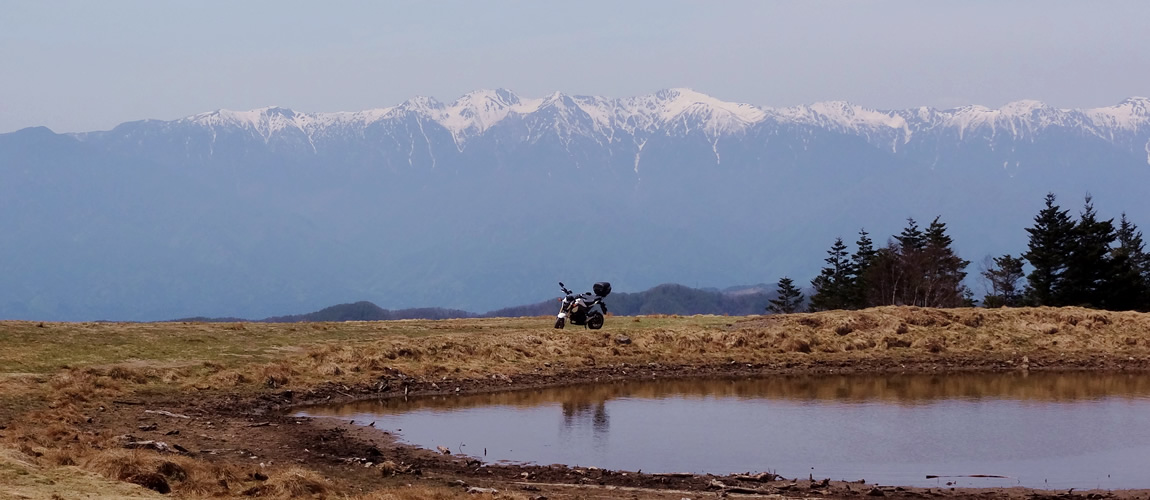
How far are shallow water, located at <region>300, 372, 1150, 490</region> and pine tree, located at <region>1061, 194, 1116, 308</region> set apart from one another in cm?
4993

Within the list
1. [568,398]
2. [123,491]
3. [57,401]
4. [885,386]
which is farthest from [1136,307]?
[123,491]

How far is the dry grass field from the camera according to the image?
68.1ft

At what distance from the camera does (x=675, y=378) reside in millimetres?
43625

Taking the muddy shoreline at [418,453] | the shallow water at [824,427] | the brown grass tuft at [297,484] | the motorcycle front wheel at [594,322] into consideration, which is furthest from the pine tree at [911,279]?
the brown grass tuft at [297,484]

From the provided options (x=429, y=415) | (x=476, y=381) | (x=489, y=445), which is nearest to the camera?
(x=489, y=445)

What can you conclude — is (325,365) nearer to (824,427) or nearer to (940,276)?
(824,427)

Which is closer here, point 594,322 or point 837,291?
point 594,322

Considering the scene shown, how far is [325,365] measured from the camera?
4053 cm

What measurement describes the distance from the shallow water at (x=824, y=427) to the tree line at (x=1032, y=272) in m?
50.2

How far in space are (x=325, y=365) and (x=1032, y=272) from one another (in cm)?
6588

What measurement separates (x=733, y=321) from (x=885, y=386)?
14192 mm

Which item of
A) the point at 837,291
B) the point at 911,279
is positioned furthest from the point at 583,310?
the point at 837,291

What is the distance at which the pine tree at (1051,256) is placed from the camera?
92688 mm

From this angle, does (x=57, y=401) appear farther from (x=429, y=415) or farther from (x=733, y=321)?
(x=733, y=321)
